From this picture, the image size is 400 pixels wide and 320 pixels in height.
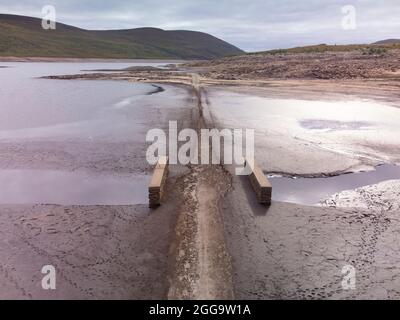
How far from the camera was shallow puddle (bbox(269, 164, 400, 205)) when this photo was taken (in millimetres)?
10180

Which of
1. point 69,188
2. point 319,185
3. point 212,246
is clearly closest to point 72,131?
point 69,188

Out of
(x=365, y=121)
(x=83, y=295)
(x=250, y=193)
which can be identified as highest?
(x=365, y=121)

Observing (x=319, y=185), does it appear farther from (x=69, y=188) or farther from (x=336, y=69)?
(x=336, y=69)

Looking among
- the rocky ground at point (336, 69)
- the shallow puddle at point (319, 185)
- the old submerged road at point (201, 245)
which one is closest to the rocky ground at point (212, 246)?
the old submerged road at point (201, 245)

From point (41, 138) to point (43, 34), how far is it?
535 ft

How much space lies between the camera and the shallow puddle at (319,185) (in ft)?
33.4

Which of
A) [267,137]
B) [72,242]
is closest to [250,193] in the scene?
[72,242]

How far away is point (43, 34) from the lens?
533 ft

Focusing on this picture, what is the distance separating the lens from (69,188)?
1095cm

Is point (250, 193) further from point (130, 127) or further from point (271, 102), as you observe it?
point (271, 102)

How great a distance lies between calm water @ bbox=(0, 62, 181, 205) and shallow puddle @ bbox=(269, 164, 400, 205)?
354 cm

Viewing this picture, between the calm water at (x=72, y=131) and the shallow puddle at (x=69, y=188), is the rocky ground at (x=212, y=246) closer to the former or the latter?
the shallow puddle at (x=69, y=188)

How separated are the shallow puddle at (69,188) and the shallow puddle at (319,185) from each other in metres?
3.53

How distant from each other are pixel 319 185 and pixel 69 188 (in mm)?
6679
